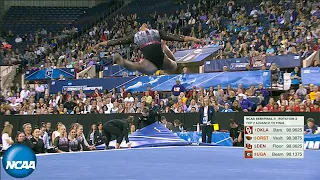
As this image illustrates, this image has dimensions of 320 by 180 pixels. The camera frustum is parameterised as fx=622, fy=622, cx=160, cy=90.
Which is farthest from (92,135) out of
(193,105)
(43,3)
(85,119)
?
(43,3)

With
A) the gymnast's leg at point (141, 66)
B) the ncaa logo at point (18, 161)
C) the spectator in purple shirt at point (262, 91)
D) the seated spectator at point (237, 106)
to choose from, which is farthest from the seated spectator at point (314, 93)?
the ncaa logo at point (18, 161)

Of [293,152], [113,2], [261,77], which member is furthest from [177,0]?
[293,152]

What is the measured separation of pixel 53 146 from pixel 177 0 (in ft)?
62.4

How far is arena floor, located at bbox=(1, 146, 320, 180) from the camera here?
31.5ft

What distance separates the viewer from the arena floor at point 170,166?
9.59 m

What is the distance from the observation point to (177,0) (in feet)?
108

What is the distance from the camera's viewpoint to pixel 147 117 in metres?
17.3

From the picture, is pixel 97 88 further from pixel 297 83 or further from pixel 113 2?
pixel 113 2

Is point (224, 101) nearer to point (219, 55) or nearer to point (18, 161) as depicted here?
point (219, 55)

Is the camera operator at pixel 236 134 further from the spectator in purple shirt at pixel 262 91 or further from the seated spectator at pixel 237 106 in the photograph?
the spectator in purple shirt at pixel 262 91

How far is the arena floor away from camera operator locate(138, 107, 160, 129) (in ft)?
7.76

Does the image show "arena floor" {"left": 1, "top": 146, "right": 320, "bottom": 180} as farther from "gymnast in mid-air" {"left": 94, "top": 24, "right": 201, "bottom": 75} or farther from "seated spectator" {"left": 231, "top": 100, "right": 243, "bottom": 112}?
"seated spectator" {"left": 231, "top": 100, "right": 243, "bottom": 112}
